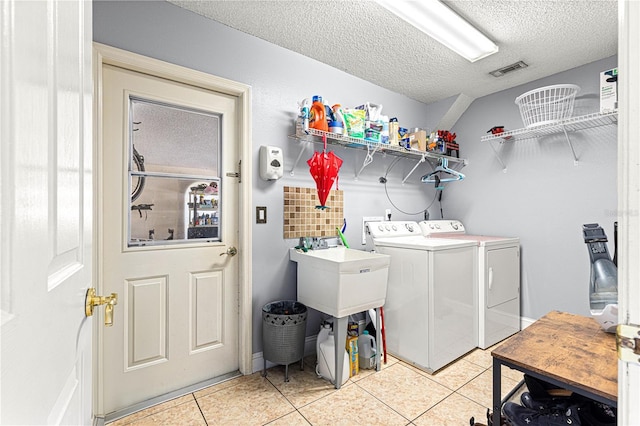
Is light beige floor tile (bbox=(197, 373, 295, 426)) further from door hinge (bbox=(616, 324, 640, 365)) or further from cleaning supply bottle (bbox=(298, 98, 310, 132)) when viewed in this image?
cleaning supply bottle (bbox=(298, 98, 310, 132))

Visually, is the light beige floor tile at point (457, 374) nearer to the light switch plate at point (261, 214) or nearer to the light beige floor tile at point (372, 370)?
the light beige floor tile at point (372, 370)

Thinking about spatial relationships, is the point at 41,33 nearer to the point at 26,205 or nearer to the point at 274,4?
the point at 26,205

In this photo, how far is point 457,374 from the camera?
2.19 meters

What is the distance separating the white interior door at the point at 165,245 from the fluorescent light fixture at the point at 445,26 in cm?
129

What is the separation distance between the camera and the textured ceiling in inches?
74.7

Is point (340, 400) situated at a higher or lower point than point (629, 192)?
lower

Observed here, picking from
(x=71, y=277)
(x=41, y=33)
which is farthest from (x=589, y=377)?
(x=41, y=33)

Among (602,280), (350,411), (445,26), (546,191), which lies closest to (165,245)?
(350,411)

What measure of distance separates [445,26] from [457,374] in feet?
7.98

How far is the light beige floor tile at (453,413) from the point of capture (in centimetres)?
169

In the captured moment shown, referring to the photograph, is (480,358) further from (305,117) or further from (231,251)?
(305,117)

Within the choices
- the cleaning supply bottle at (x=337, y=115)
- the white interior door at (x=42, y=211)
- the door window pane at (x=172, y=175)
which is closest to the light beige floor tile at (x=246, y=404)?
the door window pane at (x=172, y=175)

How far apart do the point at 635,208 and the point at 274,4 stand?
2.05 metres

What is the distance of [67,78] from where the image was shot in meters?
0.57
